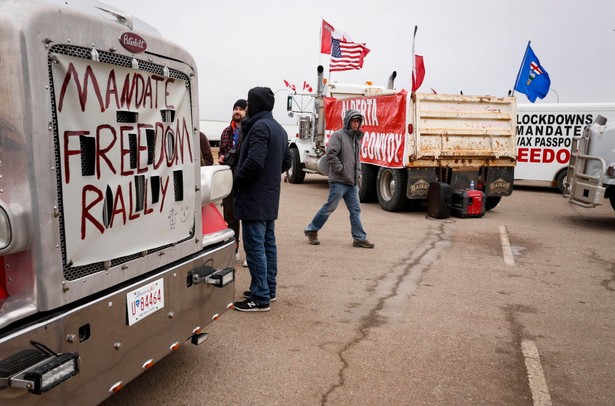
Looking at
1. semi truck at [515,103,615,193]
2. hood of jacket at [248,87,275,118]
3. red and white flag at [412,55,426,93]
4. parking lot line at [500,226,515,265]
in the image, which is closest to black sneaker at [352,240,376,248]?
parking lot line at [500,226,515,265]

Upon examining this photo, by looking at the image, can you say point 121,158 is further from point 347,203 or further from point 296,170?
point 296,170

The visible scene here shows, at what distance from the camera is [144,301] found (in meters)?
2.89

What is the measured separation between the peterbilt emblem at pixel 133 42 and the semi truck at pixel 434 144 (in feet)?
27.3

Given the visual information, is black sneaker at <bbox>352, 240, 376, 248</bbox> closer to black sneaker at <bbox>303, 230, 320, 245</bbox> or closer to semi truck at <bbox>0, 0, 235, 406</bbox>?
black sneaker at <bbox>303, 230, 320, 245</bbox>

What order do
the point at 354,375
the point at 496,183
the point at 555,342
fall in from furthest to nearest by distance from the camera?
the point at 496,183, the point at 555,342, the point at 354,375

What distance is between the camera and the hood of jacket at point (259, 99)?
4738mm

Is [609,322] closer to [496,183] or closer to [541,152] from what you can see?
[496,183]

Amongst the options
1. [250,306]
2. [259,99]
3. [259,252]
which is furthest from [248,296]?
[259,99]

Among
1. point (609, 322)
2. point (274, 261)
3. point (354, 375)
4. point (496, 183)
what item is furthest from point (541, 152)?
point (354, 375)

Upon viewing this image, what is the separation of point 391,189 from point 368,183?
0.89m

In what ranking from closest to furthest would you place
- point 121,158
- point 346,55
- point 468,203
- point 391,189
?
point 121,158, point 468,203, point 391,189, point 346,55

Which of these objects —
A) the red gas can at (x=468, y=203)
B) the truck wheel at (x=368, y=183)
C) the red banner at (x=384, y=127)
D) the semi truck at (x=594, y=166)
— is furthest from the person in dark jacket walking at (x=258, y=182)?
the truck wheel at (x=368, y=183)

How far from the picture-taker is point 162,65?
2977mm

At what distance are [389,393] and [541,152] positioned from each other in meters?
13.9
